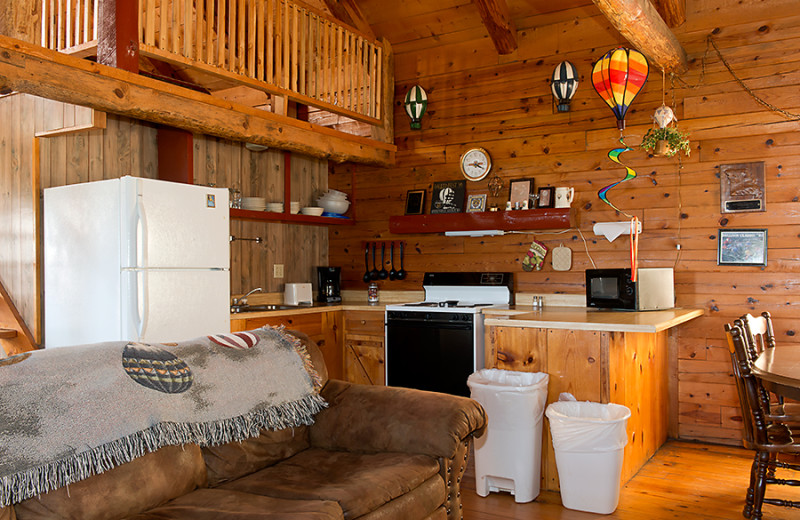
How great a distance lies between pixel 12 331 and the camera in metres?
3.99

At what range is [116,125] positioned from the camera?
14.5 feet

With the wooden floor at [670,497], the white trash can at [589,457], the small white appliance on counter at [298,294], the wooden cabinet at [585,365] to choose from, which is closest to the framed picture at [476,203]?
the small white appliance on counter at [298,294]

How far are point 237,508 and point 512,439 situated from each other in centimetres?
173

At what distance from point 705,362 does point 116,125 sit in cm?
418

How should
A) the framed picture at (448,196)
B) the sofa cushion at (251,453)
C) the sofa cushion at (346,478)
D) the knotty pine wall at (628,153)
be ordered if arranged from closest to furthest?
the sofa cushion at (346,478) < the sofa cushion at (251,453) < the knotty pine wall at (628,153) < the framed picture at (448,196)

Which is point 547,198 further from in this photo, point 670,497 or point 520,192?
point 670,497

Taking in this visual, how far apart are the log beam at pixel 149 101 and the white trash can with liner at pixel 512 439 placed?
2.11 meters

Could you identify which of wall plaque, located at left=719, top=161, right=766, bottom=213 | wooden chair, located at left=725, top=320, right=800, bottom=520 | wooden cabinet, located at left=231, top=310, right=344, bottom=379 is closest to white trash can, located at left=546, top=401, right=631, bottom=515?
wooden chair, located at left=725, top=320, right=800, bottom=520

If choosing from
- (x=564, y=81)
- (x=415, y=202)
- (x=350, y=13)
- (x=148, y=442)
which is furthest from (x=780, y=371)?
(x=350, y=13)

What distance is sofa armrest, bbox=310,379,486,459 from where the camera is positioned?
7.90 feet

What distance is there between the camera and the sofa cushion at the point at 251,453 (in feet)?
7.22

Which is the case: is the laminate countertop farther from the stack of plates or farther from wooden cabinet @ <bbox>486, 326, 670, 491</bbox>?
the stack of plates

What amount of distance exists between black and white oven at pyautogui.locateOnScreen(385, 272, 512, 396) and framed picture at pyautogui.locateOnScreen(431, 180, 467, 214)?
1.75 feet

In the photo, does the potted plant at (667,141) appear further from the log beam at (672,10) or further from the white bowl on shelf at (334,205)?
the white bowl on shelf at (334,205)
